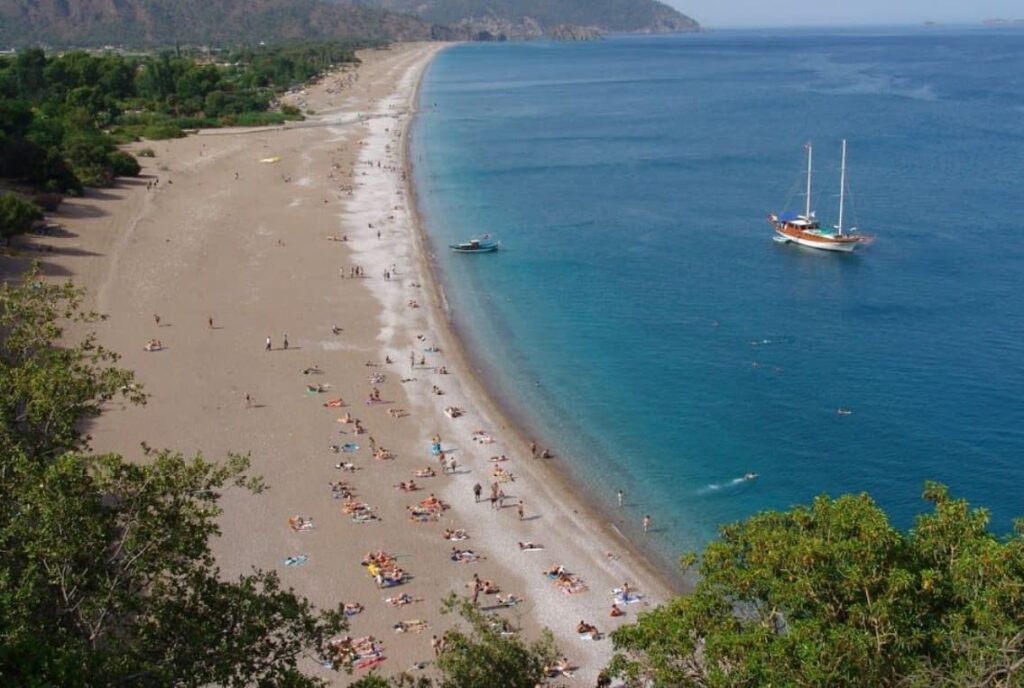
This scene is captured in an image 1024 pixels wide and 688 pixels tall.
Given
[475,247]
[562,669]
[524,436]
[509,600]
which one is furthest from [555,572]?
[475,247]

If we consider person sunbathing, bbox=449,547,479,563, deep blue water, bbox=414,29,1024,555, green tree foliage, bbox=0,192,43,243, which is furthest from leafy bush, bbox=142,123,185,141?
person sunbathing, bbox=449,547,479,563

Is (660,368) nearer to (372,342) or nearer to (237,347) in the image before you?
(372,342)

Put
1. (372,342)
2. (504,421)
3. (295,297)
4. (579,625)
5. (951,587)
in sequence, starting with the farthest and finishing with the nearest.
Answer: (295,297) < (372,342) < (504,421) < (579,625) < (951,587)

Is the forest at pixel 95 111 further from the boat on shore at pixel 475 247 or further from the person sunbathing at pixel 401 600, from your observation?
the person sunbathing at pixel 401 600

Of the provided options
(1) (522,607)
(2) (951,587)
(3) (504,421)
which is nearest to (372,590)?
(1) (522,607)

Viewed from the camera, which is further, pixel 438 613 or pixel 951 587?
pixel 438 613

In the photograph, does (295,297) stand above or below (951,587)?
below
